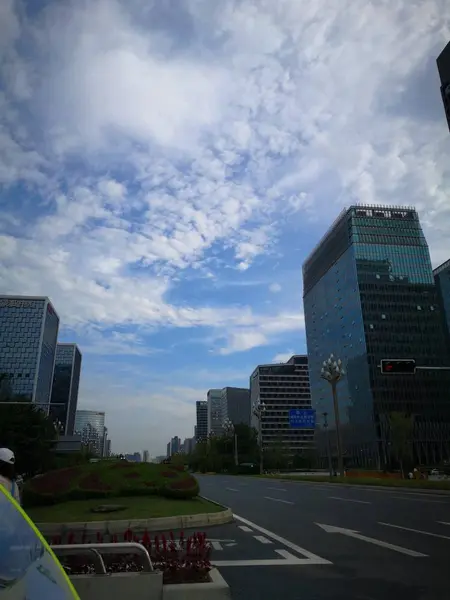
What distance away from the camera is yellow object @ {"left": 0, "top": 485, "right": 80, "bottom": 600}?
1.74 meters

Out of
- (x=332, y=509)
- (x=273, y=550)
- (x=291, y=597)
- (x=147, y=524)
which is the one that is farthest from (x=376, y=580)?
(x=332, y=509)

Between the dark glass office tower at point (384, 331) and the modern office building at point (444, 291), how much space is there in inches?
53.6

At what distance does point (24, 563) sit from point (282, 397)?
147486mm

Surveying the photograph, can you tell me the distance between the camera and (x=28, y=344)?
383ft

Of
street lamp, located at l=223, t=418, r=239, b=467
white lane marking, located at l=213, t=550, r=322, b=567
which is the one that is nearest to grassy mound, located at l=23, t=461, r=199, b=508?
white lane marking, located at l=213, t=550, r=322, b=567

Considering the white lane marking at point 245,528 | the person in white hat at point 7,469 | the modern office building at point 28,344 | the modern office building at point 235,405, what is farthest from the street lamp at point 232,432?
the modern office building at point 235,405

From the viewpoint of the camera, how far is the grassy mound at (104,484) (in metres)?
15.4

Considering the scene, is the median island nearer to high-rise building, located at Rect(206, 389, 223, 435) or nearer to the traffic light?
the traffic light

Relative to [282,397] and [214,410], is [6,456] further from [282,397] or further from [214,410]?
[214,410]

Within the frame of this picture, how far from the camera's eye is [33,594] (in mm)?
1783

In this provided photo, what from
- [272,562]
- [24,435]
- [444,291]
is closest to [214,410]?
[444,291]

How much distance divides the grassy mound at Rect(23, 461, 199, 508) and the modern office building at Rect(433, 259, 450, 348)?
93.4 m

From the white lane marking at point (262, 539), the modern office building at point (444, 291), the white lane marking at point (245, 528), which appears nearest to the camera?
the white lane marking at point (262, 539)

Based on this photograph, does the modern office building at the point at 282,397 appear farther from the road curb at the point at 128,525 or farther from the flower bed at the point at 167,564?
the flower bed at the point at 167,564
